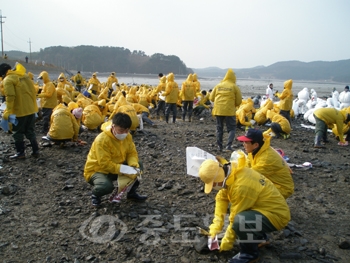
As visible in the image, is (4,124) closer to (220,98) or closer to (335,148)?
(220,98)

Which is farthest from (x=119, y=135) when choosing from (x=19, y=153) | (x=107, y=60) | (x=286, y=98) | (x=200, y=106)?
(x=107, y=60)

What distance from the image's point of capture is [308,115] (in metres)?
12.9

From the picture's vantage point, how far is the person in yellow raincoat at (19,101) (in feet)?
17.2

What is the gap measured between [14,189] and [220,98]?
4667 mm

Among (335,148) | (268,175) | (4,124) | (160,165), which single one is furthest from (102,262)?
(335,148)

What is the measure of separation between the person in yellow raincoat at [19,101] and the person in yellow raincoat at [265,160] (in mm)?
4254

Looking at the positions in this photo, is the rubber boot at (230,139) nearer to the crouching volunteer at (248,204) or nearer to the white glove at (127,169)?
the white glove at (127,169)

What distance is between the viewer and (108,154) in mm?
3648

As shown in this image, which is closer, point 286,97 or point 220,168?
point 220,168

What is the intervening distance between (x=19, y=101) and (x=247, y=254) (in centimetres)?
484

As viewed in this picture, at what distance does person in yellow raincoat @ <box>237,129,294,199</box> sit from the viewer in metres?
3.25

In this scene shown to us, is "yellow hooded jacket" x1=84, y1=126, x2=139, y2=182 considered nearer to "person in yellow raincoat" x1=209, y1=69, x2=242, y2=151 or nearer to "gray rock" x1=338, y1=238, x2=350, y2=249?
"gray rock" x1=338, y1=238, x2=350, y2=249

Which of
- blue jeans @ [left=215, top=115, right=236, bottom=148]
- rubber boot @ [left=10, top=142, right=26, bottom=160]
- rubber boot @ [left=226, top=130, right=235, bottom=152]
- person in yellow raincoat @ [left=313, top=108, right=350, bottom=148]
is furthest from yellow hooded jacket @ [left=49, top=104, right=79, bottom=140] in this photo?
person in yellow raincoat @ [left=313, top=108, right=350, bottom=148]

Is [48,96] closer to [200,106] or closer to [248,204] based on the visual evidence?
[248,204]
